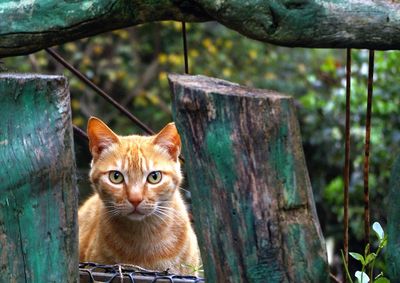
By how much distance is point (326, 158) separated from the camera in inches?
284

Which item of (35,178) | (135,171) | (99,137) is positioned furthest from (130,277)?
(99,137)

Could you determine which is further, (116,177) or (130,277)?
(116,177)

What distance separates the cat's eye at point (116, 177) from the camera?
373 cm

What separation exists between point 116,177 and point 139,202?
0.18 metres

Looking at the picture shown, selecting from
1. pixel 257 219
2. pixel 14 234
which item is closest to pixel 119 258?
pixel 14 234

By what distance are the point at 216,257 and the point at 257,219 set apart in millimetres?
179

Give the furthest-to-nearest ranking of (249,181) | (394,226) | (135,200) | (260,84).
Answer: (260,84) < (135,200) < (394,226) < (249,181)

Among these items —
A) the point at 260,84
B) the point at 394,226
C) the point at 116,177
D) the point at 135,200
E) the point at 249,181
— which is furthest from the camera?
the point at 260,84

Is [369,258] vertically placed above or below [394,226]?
below

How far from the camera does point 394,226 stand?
7.71 feet

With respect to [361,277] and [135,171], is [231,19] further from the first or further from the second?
[135,171]

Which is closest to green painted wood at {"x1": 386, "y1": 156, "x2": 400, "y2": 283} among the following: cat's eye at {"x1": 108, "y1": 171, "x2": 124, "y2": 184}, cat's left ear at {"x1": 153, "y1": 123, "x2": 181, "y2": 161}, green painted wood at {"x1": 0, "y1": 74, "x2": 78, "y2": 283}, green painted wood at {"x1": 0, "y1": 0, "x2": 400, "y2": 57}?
green painted wood at {"x1": 0, "y1": 0, "x2": 400, "y2": 57}

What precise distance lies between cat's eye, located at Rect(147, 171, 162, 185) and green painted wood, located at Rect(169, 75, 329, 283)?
1.43m

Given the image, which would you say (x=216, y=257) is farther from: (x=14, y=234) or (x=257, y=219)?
(x=14, y=234)
